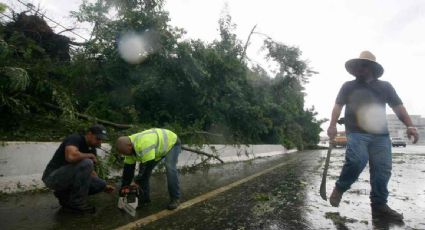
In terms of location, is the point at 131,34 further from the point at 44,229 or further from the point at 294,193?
the point at 44,229

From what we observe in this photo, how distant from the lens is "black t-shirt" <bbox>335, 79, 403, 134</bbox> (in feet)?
15.8

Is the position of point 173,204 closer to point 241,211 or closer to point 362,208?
point 241,211

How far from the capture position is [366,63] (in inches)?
196

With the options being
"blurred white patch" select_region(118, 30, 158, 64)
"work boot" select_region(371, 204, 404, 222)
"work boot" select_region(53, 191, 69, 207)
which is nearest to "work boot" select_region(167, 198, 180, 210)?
"work boot" select_region(53, 191, 69, 207)

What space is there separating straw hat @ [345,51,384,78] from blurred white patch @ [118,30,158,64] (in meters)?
8.20

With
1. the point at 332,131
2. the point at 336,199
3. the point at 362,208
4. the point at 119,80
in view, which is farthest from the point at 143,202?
the point at 119,80

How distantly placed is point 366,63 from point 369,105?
61cm

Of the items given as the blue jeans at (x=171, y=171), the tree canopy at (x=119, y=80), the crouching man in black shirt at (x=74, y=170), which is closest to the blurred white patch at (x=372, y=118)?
the blue jeans at (x=171, y=171)

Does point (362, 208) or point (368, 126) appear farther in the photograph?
point (362, 208)

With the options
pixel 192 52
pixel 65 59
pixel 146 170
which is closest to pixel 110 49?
pixel 65 59

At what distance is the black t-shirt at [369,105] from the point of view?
4.82 meters

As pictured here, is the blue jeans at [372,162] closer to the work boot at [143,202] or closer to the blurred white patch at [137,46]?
the work boot at [143,202]

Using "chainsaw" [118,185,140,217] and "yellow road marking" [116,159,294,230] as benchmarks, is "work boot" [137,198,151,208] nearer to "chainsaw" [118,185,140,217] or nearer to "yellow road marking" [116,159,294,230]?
"yellow road marking" [116,159,294,230]

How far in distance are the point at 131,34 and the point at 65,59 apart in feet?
8.37
